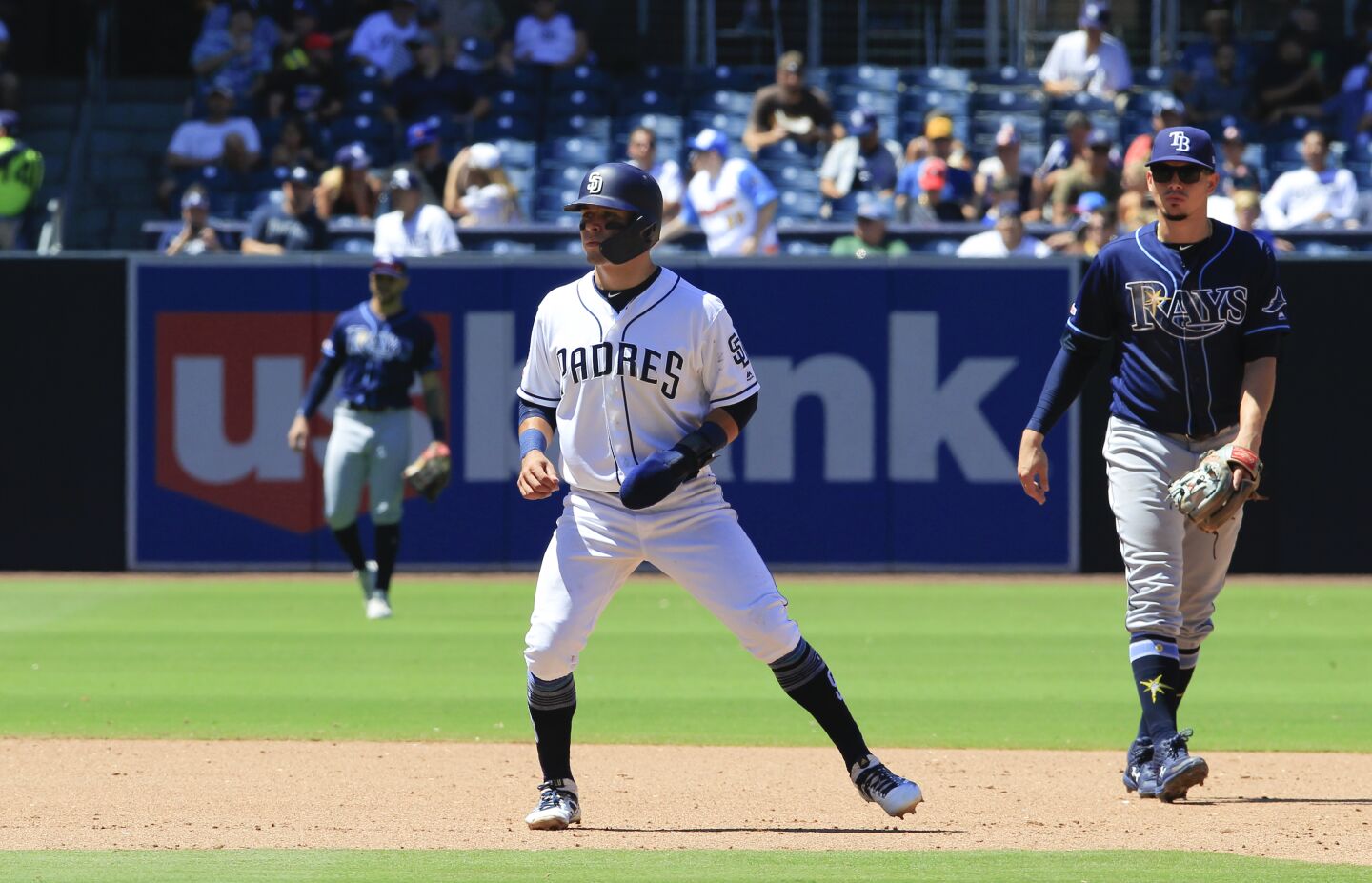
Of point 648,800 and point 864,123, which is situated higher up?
point 864,123

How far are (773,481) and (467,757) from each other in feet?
23.9

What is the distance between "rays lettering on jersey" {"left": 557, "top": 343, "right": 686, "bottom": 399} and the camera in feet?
19.1

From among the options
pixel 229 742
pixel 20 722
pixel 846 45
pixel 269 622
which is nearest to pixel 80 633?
pixel 269 622

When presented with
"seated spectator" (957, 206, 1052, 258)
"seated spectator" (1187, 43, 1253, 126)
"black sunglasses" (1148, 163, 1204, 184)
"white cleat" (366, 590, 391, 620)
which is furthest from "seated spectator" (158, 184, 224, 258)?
"black sunglasses" (1148, 163, 1204, 184)

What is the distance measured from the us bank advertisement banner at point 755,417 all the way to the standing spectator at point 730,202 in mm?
1256

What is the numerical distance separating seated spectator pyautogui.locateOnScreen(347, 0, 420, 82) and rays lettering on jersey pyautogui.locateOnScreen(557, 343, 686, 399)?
14412 millimetres

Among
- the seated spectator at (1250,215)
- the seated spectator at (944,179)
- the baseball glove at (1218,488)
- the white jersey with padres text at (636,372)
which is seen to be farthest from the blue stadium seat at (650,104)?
the white jersey with padres text at (636,372)

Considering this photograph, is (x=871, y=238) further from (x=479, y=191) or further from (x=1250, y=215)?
(x=479, y=191)

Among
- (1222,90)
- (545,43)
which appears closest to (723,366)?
(545,43)

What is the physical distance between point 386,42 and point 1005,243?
7758 millimetres

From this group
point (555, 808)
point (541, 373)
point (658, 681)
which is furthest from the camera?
point (658, 681)

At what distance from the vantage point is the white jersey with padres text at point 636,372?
5.84 metres

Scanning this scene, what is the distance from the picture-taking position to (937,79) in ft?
65.6

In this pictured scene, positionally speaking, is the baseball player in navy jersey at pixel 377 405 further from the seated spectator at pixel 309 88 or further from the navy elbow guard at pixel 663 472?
the seated spectator at pixel 309 88
